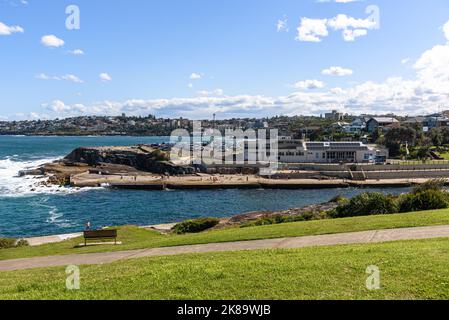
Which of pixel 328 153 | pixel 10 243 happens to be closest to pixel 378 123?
pixel 328 153

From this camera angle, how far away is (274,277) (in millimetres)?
8281

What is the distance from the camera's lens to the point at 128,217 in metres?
41.2

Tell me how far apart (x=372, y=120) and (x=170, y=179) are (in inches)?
3315

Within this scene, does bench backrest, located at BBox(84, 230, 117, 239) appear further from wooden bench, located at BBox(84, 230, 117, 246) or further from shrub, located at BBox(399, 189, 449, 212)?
shrub, located at BBox(399, 189, 449, 212)

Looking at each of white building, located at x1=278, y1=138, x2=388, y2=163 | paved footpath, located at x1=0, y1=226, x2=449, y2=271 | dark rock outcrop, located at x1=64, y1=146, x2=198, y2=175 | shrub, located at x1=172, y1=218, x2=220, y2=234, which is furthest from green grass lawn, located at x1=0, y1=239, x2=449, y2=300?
white building, located at x1=278, y1=138, x2=388, y2=163

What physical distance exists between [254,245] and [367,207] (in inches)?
387

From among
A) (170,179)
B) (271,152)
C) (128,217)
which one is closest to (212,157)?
(271,152)

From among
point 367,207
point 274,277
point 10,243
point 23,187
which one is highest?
point 274,277

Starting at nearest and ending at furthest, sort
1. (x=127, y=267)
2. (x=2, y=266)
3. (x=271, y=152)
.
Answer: (x=127, y=267)
(x=2, y=266)
(x=271, y=152)

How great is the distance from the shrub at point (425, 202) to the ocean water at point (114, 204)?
23.3 m

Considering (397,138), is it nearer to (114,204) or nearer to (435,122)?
(435,122)

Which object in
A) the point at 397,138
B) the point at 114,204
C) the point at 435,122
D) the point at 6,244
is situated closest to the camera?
the point at 6,244

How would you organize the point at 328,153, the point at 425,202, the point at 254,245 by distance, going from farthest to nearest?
the point at 328,153 → the point at 425,202 → the point at 254,245
